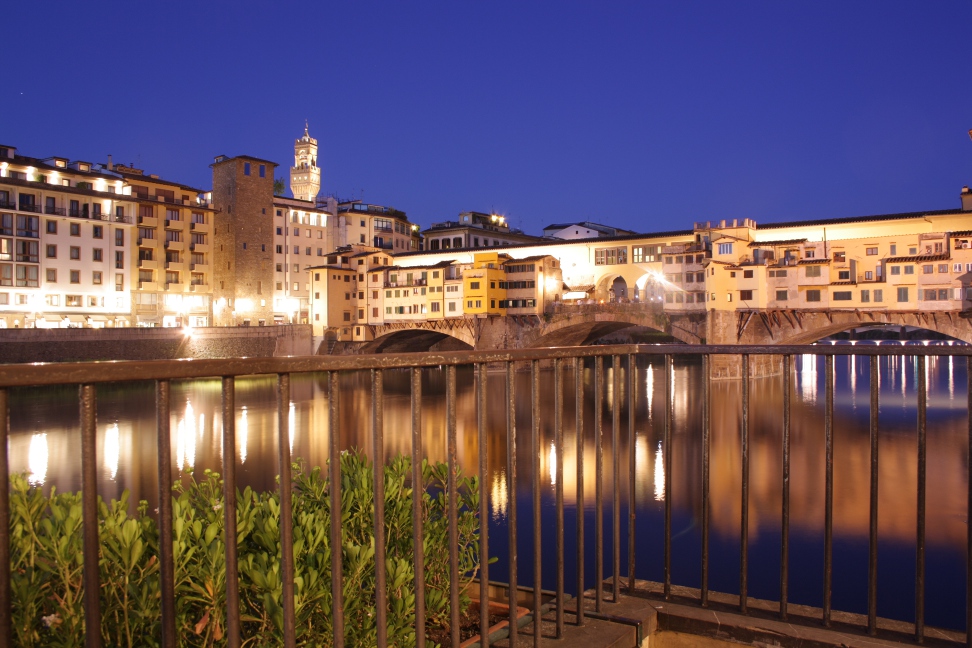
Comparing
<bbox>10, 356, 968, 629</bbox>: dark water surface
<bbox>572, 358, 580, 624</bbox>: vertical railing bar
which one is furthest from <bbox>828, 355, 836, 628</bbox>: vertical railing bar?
<bbox>10, 356, 968, 629</bbox>: dark water surface

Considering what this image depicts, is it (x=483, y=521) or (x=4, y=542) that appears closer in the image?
(x=4, y=542)

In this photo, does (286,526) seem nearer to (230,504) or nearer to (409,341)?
(230,504)

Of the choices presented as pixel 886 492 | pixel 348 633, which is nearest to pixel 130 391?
pixel 886 492

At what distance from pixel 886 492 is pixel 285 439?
17910mm

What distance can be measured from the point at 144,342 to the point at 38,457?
2037cm

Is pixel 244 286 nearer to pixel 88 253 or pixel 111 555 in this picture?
pixel 88 253

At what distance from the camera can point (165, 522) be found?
4.86 ft

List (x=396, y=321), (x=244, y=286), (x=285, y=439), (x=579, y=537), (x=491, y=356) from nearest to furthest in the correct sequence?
(x=285, y=439)
(x=491, y=356)
(x=579, y=537)
(x=396, y=321)
(x=244, y=286)

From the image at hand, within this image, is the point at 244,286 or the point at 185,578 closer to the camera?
the point at 185,578

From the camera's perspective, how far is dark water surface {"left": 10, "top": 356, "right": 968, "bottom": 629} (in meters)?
11.3

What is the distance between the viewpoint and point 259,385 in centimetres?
4359

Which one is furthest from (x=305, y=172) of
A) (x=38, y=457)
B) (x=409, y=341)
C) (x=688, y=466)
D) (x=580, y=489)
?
(x=580, y=489)

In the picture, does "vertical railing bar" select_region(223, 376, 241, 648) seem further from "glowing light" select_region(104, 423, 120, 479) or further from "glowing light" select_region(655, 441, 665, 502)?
"glowing light" select_region(104, 423, 120, 479)

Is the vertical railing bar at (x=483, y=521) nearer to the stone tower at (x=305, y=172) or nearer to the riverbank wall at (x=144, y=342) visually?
the riverbank wall at (x=144, y=342)
